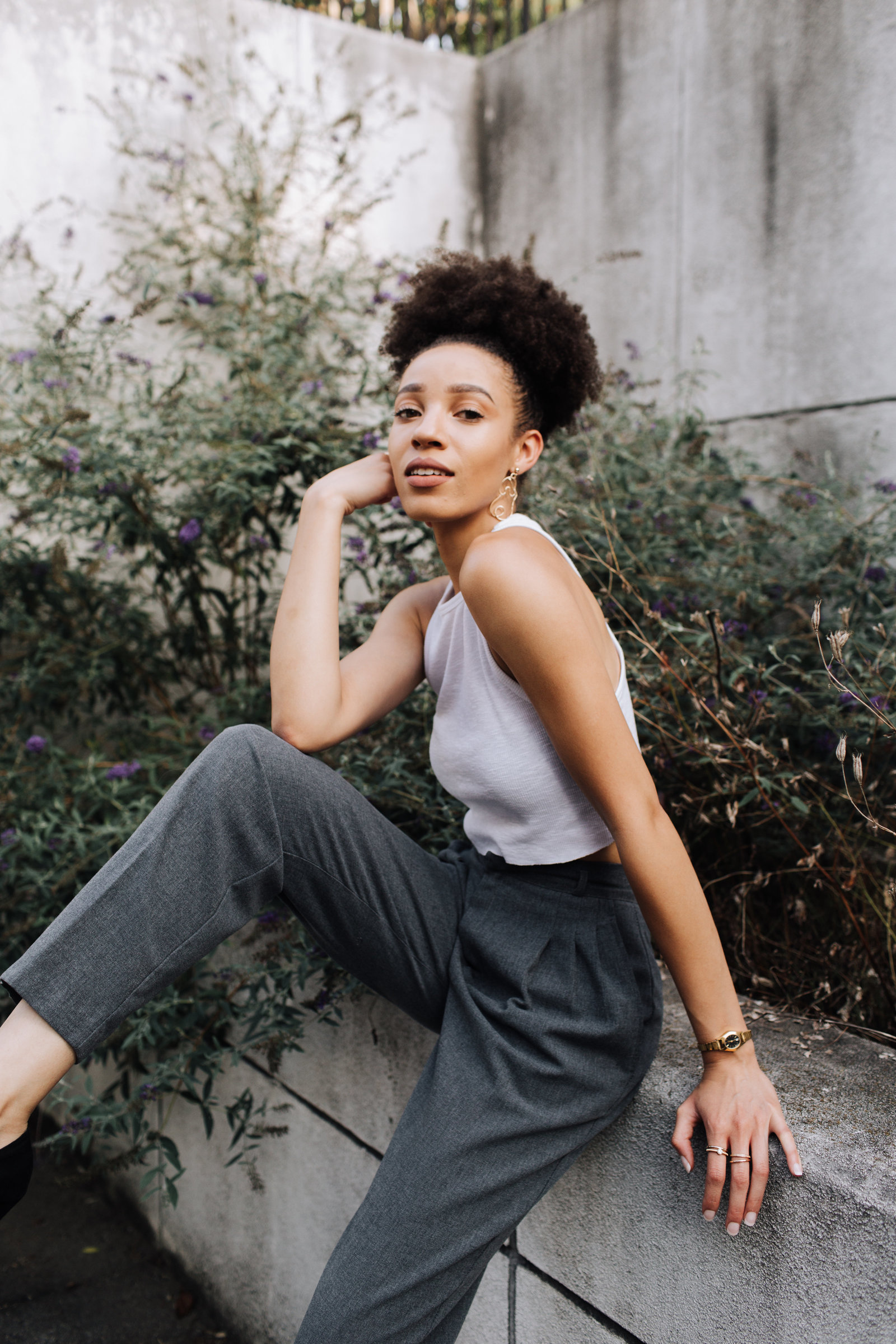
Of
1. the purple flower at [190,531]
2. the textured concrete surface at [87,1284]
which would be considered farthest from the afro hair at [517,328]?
the textured concrete surface at [87,1284]

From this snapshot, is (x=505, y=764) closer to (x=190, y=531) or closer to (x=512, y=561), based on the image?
(x=512, y=561)

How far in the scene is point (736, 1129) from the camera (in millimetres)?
1163

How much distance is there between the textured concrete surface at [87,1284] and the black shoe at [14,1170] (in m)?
0.98

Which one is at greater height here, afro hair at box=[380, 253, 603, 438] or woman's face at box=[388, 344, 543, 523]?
afro hair at box=[380, 253, 603, 438]

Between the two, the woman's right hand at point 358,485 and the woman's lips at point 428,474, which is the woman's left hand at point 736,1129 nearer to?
the woman's lips at point 428,474

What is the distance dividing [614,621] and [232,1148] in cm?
141

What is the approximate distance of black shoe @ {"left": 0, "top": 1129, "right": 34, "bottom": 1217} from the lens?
44.2 inches

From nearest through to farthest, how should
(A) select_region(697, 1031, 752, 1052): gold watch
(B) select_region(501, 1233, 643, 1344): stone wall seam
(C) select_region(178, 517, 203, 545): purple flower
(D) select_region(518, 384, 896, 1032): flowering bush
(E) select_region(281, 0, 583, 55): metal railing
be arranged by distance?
(A) select_region(697, 1031, 752, 1052): gold watch < (B) select_region(501, 1233, 643, 1344): stone wall seam < (D) select_region(518, 384, 896, 1032): flowering bush < (C) select_region(178, 517, 203, 545): purple flower < (E) select_region(281, 0, 583, 55): metal railing

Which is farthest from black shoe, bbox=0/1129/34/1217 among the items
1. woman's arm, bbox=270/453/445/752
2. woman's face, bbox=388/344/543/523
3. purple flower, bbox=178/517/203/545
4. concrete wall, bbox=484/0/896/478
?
concrete wall, bbox=484/0/896/478

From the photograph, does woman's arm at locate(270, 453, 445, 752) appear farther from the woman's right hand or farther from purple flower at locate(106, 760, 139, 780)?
purple flower at locate(106, 760, 139, 780)

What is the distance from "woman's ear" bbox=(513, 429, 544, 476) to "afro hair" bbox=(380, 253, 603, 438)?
19mm

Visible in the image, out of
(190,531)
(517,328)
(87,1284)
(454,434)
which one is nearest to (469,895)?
(454,434)

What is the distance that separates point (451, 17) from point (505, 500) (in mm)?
3478

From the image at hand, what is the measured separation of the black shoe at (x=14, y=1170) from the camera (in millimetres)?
1122
